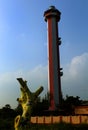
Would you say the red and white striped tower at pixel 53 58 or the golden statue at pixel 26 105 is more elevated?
the red and white striped tower at pixel 53 58

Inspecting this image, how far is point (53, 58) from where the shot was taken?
129ft

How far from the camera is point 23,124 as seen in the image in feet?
36.2

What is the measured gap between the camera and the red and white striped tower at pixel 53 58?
38.2m

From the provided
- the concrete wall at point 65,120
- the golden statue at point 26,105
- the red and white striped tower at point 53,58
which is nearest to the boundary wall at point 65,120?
the concrete wall at point 65,120

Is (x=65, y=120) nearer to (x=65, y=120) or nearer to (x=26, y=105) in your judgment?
(x=65, y=120)

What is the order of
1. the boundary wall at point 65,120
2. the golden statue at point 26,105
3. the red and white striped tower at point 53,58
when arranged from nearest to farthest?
the golden statue at point 26,105 < the boundary wall at point 65,120 < the red and white striped tower at point 53,58

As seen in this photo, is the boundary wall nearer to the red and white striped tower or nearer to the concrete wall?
the concrete wall

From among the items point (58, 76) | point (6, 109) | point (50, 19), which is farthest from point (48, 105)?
point (50, 19)

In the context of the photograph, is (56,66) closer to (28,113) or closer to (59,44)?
(59,44)

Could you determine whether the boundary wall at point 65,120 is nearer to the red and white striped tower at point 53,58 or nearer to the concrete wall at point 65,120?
the concrete wall at point 65,120

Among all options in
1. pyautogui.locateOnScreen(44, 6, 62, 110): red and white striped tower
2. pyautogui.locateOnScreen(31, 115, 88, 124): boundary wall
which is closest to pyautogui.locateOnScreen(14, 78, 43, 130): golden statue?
pyautogui.locateOnScreen(31, 115, 88, 124): boundary wall

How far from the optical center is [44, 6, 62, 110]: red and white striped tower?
3819cm

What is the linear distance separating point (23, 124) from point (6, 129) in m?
12.8

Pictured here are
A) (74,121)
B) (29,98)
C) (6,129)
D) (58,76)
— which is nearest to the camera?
(29,98)
